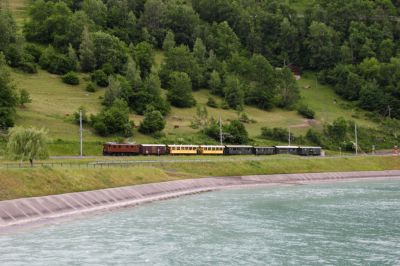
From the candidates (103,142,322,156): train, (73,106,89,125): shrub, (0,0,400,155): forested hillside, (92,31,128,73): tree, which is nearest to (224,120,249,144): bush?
(0,0,400,155): forested hillside

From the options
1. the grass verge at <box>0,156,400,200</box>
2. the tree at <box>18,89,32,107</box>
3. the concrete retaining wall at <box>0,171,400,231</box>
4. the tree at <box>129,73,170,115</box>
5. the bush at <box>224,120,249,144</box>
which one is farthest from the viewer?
the tree at <box>129,73,170,115</box>

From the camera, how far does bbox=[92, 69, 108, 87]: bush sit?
160000 mm

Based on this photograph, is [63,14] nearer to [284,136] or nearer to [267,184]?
[284,136]

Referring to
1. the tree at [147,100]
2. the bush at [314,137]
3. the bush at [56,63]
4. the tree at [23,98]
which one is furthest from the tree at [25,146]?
the bush at [314,137]

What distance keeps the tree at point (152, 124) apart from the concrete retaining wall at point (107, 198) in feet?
122

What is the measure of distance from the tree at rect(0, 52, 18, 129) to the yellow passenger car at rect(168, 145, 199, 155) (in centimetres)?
3010

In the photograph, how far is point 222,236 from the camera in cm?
4297

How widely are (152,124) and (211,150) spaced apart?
17.0 m

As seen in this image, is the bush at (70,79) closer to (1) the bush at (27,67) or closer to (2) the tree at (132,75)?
(1) the bush at (27,67)

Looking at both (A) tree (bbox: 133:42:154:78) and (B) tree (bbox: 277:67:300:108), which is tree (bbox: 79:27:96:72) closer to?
(A) tree (bbox: 133:42:154:78)

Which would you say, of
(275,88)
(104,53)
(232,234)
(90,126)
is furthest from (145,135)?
(232,234)

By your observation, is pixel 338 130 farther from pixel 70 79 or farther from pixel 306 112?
pixel 70 79

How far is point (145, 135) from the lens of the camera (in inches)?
5157

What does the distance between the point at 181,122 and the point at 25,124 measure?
139 ft
